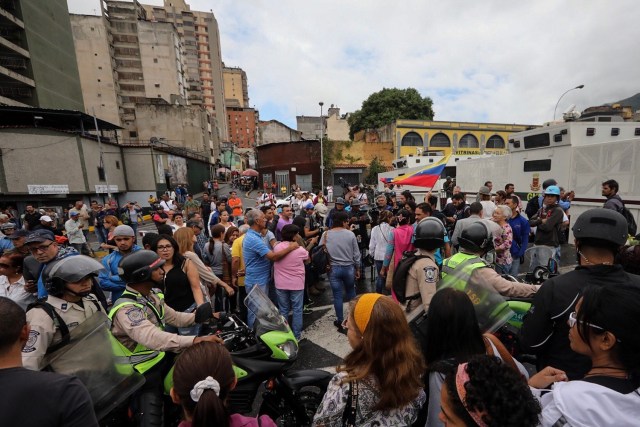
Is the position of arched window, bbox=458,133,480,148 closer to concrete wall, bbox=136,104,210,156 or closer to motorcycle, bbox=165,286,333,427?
concrete wall, bbox=136,104,210,156

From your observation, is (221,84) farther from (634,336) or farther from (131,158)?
(634,336)

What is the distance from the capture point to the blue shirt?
4035 mm

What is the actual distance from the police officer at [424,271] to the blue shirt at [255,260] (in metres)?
2.16

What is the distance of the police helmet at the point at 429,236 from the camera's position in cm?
270

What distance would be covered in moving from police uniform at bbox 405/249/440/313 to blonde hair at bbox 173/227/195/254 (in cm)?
300

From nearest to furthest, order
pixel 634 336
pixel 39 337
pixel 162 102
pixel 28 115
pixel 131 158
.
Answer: pixel 634 336, pixel 39 337, pixel 28 115, pixel 131 158, pixel 162 102

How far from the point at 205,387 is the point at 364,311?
88 cm

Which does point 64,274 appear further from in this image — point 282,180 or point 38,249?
point 282,180

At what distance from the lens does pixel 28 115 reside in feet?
63.1

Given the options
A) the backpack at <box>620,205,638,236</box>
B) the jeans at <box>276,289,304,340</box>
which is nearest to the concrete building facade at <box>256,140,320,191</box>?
the backpack at <box>620,205,638,236</box>

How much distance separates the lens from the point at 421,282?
2.54 metres

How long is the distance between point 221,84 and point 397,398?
8436 centimetres

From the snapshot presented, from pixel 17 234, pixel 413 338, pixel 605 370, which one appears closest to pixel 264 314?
pixel 413 338

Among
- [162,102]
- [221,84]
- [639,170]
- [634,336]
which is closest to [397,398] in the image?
[634,336]
